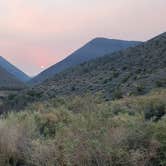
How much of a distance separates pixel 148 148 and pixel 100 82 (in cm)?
3534

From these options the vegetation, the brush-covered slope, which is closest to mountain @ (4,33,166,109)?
the brush-covered slope

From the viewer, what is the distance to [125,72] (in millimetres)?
42844

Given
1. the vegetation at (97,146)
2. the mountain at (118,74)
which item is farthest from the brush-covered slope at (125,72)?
the vegetation at (97,146)

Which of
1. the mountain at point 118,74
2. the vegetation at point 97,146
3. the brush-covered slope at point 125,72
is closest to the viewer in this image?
the vegetation at point 97,146

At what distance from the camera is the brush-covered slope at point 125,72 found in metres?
34.3

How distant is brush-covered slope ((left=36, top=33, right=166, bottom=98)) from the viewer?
34281 millimetres

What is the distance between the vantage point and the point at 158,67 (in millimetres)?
39344

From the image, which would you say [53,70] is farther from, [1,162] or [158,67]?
[1,162]

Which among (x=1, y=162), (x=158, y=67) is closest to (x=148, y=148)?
(x=1, y=162)

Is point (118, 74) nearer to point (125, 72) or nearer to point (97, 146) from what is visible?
point (125, 72)

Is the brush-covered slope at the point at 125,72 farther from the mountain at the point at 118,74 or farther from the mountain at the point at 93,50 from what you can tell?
the mountain at the point at 93,50

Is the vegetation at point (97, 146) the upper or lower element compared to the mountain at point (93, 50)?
lower

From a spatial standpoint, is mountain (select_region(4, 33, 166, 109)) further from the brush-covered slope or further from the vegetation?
the vegetation

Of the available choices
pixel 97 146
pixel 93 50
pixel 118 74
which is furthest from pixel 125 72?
pixel 93 50
